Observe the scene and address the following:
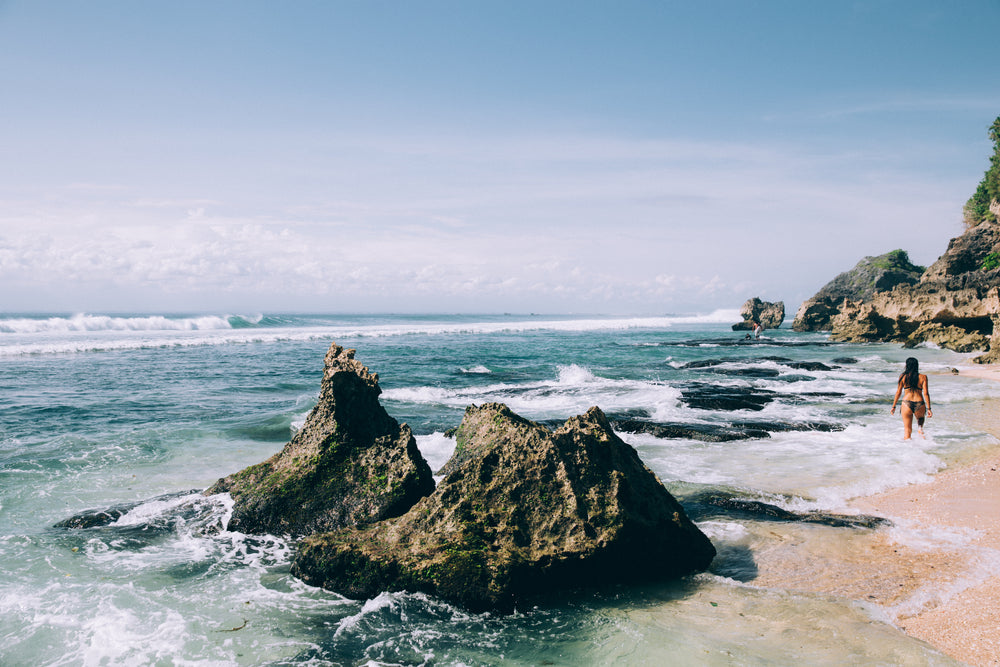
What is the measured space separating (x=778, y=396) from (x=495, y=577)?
13883 millimetres

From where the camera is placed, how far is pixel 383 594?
15.7 ft

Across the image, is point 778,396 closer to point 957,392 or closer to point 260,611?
point 957,392

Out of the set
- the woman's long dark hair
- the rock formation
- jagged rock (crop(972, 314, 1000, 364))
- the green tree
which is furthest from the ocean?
the green tree

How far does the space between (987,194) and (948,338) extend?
2236cm

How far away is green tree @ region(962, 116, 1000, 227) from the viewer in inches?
1565

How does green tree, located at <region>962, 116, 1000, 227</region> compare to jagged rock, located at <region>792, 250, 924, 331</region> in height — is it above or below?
above

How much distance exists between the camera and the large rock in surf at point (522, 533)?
15.6 feet

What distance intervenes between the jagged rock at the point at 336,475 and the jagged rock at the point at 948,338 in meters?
32.7

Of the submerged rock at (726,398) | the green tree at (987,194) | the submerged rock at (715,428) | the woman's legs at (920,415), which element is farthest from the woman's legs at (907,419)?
the green tree at (987,194)

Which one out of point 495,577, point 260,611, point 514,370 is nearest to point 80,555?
point 260,611

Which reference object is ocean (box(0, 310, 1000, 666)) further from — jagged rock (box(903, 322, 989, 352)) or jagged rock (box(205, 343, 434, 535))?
jagged rock (box(903, 322, 989, 352))

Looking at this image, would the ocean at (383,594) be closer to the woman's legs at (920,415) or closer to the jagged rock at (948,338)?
the woman's legs at (920,415)

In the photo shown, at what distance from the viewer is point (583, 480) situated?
5.35 metres

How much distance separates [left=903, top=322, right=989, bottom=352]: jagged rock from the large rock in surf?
3146cm
